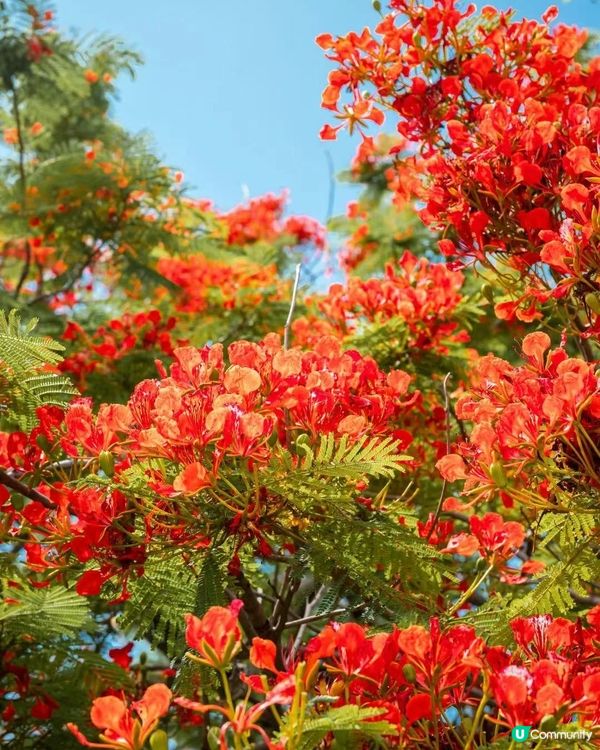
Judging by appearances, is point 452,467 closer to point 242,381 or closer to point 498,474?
point 498,474

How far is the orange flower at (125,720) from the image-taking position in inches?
44.4

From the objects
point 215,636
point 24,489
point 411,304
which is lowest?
point 215,636

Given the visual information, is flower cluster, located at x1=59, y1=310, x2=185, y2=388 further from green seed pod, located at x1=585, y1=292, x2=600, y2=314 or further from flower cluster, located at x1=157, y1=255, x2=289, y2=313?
green seed pod, located at x1=585, y1=292, x2=600, y2=314

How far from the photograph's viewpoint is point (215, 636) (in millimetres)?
1197

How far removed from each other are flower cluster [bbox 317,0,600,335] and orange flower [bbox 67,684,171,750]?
1.27m

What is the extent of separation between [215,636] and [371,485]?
6.29ft

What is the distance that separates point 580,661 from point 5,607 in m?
1.14

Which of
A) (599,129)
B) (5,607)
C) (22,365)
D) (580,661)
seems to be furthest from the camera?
(599,129)

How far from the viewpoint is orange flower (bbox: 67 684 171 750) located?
1.13 meters

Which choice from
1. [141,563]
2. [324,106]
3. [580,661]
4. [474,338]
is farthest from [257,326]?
[580,661]

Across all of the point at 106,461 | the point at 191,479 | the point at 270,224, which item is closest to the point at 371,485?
the point at 106,461

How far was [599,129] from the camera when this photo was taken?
6.98 ft

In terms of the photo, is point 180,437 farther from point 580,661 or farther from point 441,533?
point 441,533

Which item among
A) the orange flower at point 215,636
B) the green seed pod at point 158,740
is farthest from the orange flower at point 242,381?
the green seed pod at point 158,740
